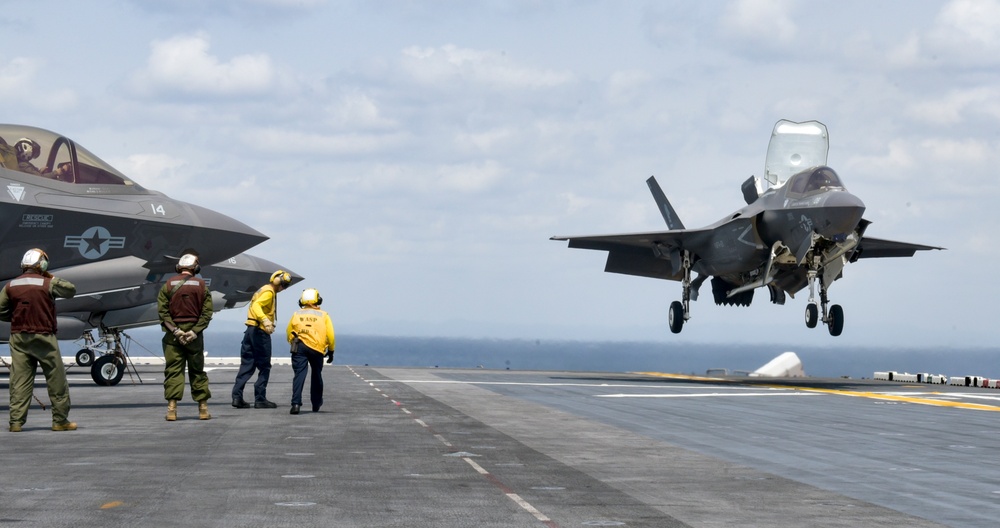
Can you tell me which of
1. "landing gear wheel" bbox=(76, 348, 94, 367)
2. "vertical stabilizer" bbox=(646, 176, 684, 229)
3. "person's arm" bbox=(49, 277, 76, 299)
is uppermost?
"vertical stabilizer" bbox=(646, 176, 684, 229)

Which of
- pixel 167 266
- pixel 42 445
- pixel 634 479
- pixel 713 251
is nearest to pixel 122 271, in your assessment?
pixel 167 266

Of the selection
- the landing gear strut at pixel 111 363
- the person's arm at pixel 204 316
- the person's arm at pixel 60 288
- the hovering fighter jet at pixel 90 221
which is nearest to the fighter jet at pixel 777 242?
the landing gear strut at pixel 111 363

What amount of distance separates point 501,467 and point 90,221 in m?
11.5

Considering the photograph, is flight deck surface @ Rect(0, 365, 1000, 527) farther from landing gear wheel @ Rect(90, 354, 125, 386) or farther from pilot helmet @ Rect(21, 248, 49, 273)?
landing gear wheel @ Rect(90, 354, 125, 386)

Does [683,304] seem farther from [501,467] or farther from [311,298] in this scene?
[501,467]

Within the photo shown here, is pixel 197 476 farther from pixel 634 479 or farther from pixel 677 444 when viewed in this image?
pixel 677 444

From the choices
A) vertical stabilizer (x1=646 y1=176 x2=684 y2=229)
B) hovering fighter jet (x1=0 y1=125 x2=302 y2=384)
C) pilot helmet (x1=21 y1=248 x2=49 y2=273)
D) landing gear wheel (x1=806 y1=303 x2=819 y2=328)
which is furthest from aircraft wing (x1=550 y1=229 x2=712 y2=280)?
pilot helmet (x1=21 y1=248 x2=49 y2=273)

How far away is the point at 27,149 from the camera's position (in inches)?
729

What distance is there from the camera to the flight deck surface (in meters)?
7.57

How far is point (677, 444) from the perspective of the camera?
12648 mm

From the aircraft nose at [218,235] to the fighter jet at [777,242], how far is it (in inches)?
552

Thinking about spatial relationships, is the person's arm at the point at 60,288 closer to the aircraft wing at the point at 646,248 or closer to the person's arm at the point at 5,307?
the person's arm at the point at 5,307

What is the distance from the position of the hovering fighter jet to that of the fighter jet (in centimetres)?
1438

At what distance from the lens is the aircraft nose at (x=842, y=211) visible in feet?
86.5
